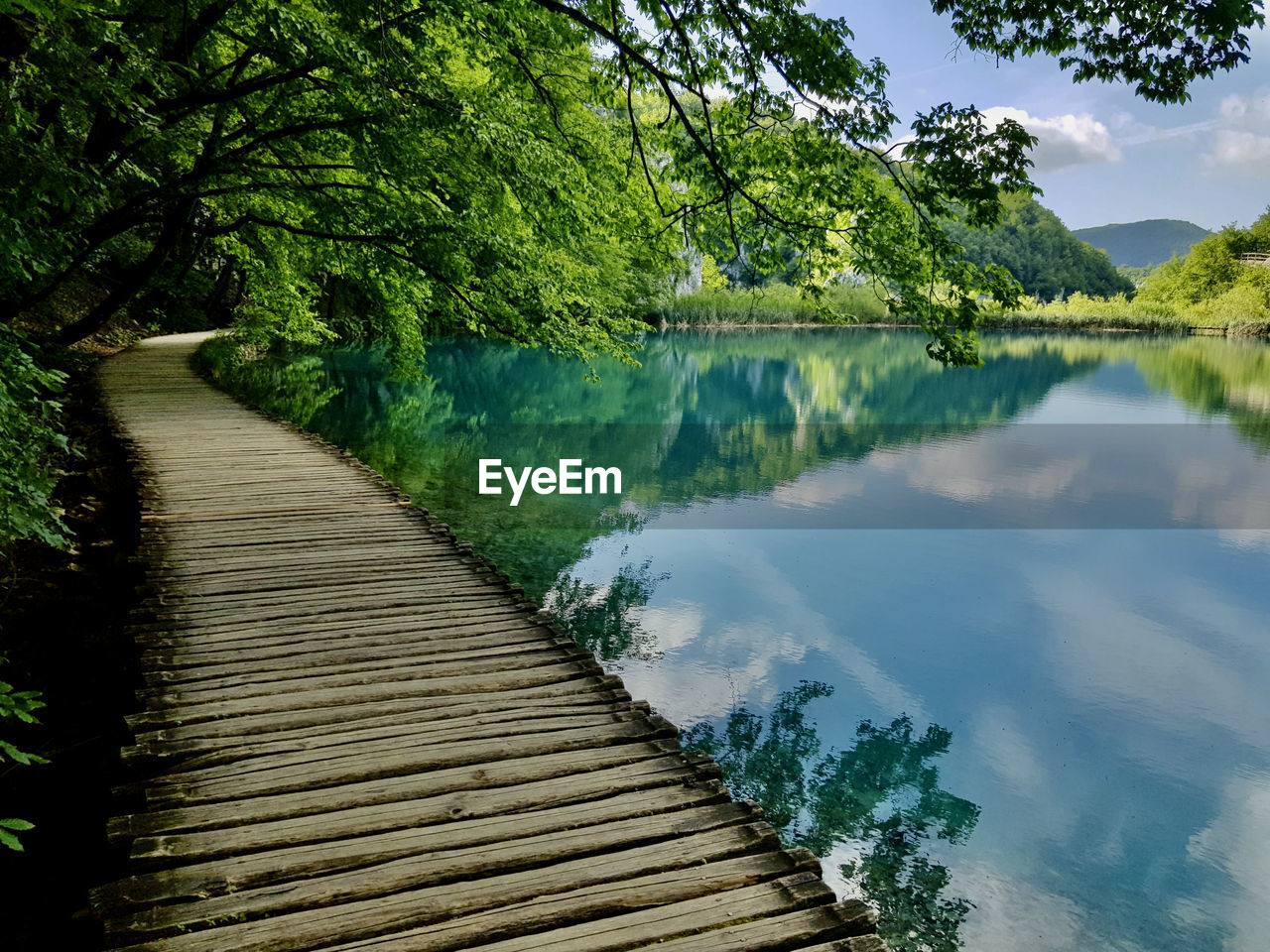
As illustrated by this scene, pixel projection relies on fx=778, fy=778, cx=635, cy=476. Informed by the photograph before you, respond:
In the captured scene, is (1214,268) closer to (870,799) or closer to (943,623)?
(943,623)

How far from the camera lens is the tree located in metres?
5.32

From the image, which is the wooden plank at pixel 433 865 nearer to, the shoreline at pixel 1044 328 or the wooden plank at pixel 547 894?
the wooden plank at pixel 547 894

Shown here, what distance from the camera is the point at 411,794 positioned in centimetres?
350

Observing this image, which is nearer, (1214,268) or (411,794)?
(411,794)

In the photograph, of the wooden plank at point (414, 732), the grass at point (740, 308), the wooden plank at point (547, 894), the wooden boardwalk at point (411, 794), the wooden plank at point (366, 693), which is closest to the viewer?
the wooden plank at point (547, 894)

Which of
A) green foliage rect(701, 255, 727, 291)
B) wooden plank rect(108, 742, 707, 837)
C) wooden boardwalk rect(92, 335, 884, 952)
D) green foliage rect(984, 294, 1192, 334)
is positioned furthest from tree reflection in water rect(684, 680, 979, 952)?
green foliage rect(984, 294, 1192, 334)

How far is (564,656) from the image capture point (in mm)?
5055

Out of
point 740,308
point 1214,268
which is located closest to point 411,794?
point 740,308

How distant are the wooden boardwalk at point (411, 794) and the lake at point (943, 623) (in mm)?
2088

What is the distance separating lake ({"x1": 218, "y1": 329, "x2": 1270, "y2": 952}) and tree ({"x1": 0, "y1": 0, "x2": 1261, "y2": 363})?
11.1ft

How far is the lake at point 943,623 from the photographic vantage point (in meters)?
5.38
